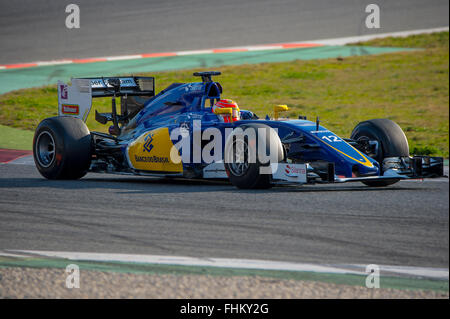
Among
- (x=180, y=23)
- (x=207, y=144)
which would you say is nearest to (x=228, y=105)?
(x=207, y=144)

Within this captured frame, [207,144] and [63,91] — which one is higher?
[63,91]

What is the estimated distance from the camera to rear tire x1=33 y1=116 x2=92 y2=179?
9.70 metres

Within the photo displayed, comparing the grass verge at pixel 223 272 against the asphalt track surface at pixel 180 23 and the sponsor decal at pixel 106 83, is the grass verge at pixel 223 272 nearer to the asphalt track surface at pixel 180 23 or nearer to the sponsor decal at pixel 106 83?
the sponsor decal at pixel 106 83

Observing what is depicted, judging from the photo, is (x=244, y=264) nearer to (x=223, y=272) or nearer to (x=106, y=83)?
(x=223, y=272)

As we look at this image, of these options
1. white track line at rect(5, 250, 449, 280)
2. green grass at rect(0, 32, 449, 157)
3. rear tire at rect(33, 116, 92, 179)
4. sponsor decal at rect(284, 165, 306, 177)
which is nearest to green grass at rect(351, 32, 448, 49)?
green grass at rect(0, 32, 449, 157)

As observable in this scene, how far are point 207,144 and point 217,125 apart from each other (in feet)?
0.91

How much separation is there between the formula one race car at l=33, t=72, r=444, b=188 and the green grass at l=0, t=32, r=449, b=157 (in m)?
4.85

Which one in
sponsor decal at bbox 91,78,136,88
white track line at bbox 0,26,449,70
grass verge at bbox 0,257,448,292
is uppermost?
white track line at bbox 0,26,449,70

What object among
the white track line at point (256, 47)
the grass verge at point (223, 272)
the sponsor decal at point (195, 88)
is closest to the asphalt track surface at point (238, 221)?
the grass verge at point (223, 272)

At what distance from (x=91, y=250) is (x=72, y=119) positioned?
4.54 m

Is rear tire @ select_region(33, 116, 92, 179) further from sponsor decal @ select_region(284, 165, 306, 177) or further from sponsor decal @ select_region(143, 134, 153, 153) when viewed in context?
sponsor decal @ select_region(284, 165, 306, 177)

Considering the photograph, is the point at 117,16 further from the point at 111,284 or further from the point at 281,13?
the point at 111,284

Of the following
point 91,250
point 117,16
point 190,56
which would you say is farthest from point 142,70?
point 91,250

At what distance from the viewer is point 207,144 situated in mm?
9125
